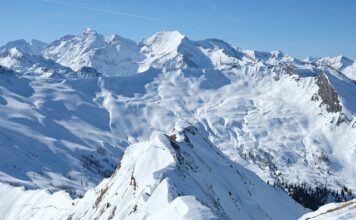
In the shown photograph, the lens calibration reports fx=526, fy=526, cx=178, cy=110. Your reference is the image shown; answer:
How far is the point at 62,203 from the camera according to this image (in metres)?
138

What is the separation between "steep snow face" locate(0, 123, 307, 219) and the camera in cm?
6120

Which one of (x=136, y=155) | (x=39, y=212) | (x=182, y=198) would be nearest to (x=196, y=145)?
(x=136, y=155)

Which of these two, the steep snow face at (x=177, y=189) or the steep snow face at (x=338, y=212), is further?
the steep snow face at (x=177, y=189)

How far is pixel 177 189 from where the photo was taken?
68250 millimetres

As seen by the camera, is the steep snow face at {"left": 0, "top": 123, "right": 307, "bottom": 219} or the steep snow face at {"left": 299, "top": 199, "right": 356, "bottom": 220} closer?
the steep snow face at {"left": 299, "top": 199, "right": 356, "bottom": 220}

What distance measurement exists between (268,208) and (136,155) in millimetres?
45491

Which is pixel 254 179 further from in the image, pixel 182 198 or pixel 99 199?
pixel 182 198

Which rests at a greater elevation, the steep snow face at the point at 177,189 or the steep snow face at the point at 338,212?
the steep snow face at the point at 338,212

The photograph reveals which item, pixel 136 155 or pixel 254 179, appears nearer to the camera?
pixel 136 155

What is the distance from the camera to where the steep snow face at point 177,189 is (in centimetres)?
6120

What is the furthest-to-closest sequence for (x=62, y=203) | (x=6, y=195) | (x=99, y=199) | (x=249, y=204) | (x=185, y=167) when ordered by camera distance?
(x=6, y=195) → (x=62, y=203) → (x=249, y=204) → (x=99, y=199) → (x=185, y=167)

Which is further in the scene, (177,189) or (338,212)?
(177,189)

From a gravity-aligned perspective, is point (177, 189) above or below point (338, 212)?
below

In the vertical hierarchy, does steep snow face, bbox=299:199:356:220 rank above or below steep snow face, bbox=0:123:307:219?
above
